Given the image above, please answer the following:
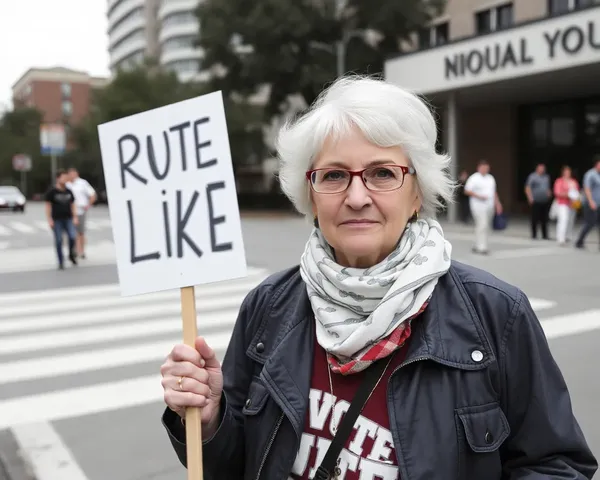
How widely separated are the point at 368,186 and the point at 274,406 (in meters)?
0.64

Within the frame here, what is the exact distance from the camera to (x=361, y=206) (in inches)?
64.6

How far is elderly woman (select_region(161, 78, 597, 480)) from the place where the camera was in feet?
5.10

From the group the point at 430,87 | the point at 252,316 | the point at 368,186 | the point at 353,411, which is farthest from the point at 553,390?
the point at 430,87

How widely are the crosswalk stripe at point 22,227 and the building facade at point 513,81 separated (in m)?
13.6

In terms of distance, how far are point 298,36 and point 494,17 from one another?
7777mm

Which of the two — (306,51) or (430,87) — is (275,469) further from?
(306,51)

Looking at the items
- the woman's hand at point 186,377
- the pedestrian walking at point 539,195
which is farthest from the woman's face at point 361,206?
the pedestrian walking at point 539,195

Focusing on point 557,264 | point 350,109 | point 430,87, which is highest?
point 430,87

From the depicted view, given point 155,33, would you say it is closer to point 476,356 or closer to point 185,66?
point 185,66

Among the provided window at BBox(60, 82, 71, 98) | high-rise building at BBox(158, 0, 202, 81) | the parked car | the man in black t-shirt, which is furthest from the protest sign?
window at BBox(60, 82, 71, 98)

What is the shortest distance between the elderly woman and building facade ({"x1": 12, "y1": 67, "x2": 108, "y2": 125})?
100 meters

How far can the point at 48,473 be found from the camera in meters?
3.49

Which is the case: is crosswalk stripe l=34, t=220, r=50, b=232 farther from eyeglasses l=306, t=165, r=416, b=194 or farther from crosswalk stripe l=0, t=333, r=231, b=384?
eyeglasses l=306, t=165, r=416, b=194

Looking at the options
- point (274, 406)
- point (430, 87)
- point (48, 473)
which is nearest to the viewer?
point (274, 406)
